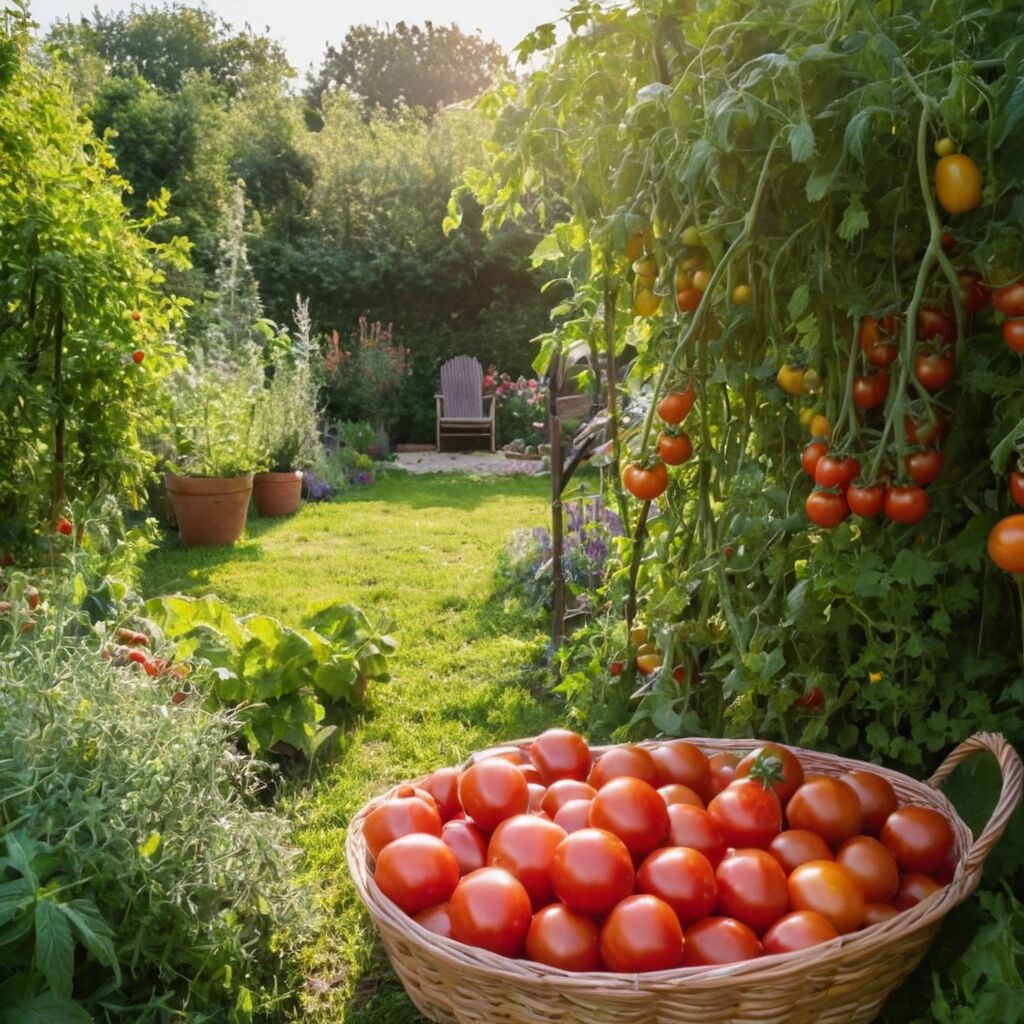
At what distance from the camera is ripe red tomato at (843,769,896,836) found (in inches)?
59.0

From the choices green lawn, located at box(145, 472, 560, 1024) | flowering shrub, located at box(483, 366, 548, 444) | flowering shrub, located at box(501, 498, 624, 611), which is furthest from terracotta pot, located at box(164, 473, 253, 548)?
flowering shrub, located at box(483, 366, 548, 444)

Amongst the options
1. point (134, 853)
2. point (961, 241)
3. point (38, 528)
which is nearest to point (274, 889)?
point (134, 853)

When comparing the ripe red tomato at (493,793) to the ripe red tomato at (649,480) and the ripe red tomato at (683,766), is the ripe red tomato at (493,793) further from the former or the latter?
the ripe red tomato at (649,480)

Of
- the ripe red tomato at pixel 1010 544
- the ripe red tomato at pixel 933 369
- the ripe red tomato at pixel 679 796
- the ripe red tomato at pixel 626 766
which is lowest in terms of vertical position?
the ripe red tomato at pixel 679 796

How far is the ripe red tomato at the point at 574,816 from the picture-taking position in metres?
1.47

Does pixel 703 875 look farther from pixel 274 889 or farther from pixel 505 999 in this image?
pixel 274 889

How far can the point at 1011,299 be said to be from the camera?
1.34m

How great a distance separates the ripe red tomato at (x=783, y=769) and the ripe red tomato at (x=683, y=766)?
74 mm

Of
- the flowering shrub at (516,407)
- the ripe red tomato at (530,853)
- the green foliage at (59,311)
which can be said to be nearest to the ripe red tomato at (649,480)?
the ripe red tomato at (530,853)

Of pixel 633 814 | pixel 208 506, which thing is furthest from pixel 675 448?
pixel 208 506

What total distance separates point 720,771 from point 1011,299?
2.96 feet

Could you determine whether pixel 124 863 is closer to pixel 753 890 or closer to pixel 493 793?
pixel 493 793

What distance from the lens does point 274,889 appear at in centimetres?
172

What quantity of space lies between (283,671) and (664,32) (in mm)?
1886
